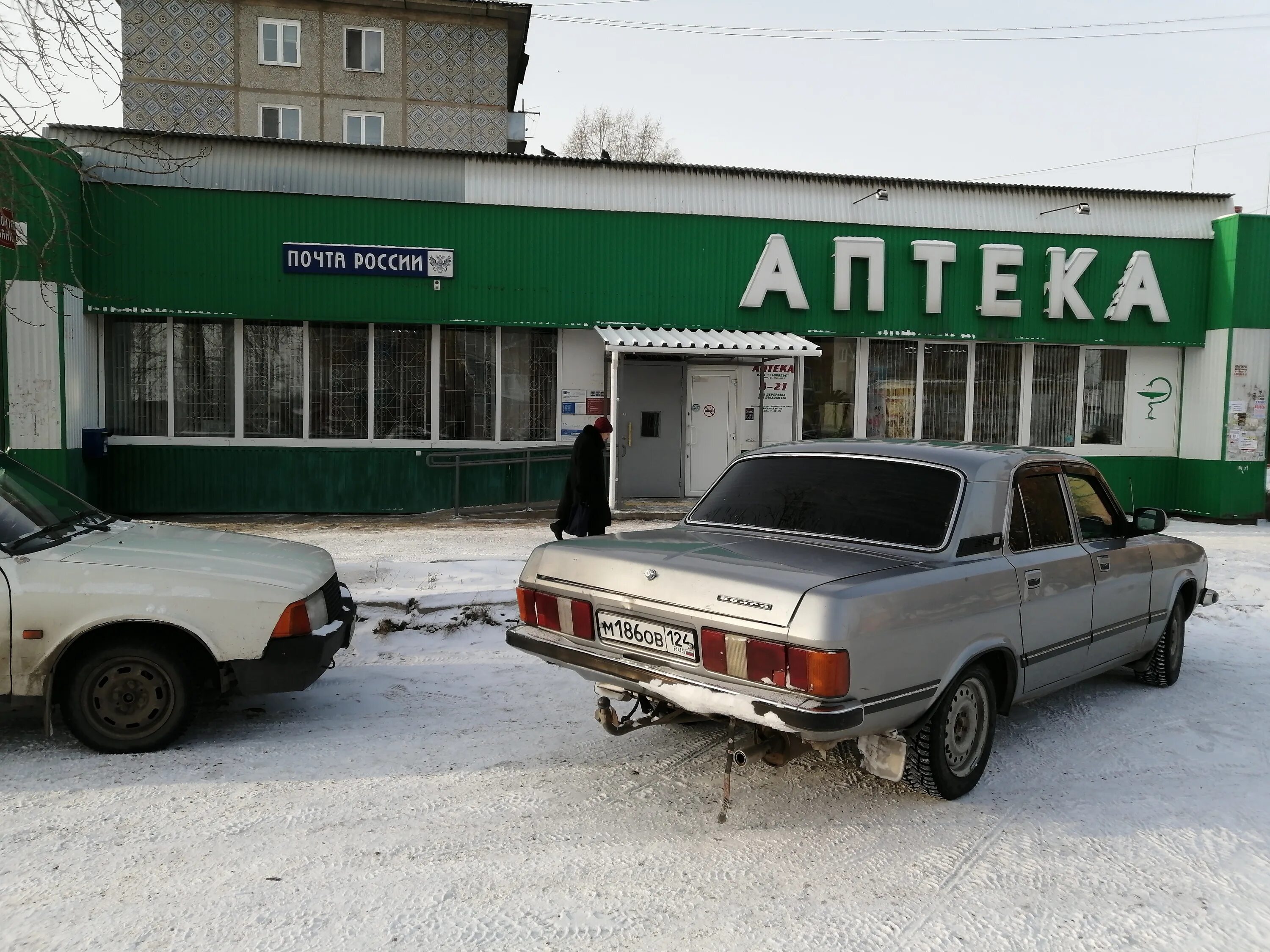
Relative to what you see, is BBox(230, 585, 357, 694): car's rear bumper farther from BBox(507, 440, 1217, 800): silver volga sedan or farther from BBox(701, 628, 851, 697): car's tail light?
BBox(701, 628, 851, 697): car's tail light

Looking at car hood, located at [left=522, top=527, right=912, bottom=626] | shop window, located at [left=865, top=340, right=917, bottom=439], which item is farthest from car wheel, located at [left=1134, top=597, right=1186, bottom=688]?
shop window, located at [left=865, top=340, right=917, bottom=439]

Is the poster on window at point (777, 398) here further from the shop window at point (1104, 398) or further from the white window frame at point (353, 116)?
the white window frame at point (353, 116)

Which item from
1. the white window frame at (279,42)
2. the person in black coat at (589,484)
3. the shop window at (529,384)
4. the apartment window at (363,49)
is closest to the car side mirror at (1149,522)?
the person in black coat at (589,484)

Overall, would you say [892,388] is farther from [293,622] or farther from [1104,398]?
[293,622]

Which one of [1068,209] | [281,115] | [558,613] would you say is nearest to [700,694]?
[558,613]

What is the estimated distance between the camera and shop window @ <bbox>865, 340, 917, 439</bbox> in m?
16.0

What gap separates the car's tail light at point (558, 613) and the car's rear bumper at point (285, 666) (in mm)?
1103

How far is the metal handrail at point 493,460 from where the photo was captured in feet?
47.1

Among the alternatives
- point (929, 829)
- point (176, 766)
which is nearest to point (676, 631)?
point (929, 829)

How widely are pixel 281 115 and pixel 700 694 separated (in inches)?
1310

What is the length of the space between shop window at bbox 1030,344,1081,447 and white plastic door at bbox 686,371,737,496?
528 cm

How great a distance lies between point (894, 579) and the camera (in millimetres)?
3955

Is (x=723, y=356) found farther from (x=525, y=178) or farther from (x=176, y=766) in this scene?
(x=176, y=766)

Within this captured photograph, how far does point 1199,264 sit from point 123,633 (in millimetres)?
17247
